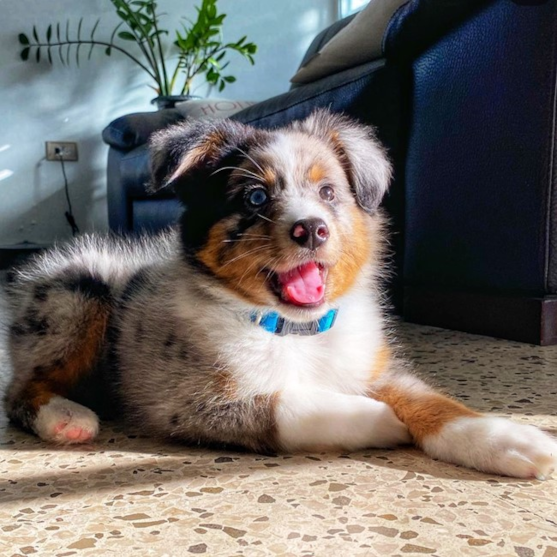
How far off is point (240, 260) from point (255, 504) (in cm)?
58

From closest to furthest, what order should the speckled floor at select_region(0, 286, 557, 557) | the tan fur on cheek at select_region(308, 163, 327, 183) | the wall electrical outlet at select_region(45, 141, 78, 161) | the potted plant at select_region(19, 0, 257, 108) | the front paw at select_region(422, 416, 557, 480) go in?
the speckled floor at select_region(0, 286, 557, 557), the front paw at select_region(422, 416, 557, 480), the tan fur on cheek at select_region(308, 163, 327, 183), the potted plant at select_region(19, 0, 257, 108), the wall electrical outlet at select_region(45, 141, 78, 161)

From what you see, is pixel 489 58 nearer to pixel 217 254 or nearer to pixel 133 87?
pixel 217 254

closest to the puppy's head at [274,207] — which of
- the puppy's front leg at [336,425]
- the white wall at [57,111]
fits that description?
the puppy's front leg at [336,425]

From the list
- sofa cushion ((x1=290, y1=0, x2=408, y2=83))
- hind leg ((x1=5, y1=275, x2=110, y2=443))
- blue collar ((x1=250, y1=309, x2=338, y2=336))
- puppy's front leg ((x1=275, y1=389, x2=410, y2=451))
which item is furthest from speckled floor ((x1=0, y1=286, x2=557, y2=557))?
sofa cushion ((x1=290, y1=0, x2=408, y2=83))

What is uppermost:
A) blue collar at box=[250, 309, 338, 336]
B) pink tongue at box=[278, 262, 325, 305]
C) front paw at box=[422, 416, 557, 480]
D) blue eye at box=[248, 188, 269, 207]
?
blue eye at box=[248, 188, 269, 207]

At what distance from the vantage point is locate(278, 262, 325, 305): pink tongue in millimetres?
1607

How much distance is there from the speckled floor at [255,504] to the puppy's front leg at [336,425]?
0.09ft

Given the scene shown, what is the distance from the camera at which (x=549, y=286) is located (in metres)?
2.53

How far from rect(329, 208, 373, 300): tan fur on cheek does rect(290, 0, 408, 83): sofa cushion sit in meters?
1.74

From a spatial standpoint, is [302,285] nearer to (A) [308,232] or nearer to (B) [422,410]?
(A) [308,232]

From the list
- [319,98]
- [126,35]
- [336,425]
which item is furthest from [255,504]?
[126,35]

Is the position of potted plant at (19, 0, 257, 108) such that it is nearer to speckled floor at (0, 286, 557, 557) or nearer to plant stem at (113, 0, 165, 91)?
plant stem at (113, 0, 165, 91)

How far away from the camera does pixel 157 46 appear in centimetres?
737

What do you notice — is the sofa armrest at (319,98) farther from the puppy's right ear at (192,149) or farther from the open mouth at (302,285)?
the open mouth at (302,285)
